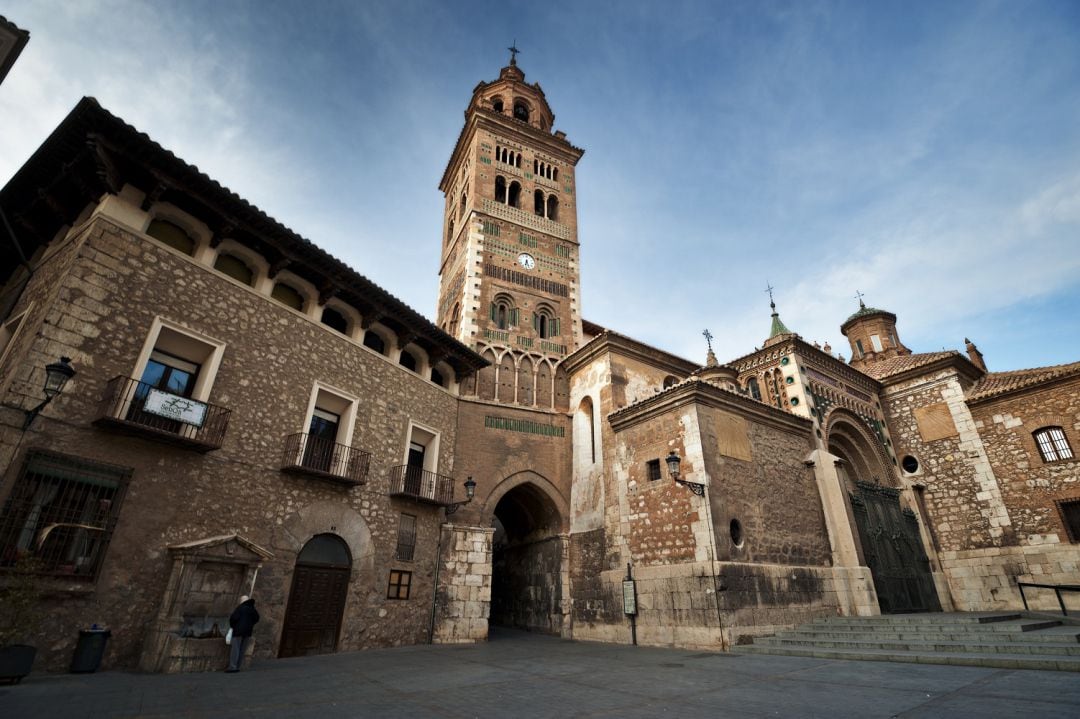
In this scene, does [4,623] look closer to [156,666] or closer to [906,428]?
[156,666]

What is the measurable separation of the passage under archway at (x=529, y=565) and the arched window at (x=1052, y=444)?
15.7 metres

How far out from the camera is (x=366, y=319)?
45.1 ft

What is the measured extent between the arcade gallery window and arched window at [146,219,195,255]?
453cm

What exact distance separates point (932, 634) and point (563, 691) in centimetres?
776

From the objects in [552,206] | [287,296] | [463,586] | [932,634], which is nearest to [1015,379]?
[932,634]

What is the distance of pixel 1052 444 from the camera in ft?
53.3

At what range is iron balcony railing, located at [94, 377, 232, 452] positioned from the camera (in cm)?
847

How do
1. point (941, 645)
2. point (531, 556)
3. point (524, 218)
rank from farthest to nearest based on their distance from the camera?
point (524, 218) < point (531, 556) < point (941, 645)

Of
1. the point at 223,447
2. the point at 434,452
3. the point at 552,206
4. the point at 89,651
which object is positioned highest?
the point at 552,206

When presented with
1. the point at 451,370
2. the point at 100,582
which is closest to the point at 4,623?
the point at 100,582

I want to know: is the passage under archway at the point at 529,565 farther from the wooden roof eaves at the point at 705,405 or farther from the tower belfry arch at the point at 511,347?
the wooden roof eaves at the point at 705,405

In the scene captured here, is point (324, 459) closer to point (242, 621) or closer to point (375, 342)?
point (375, 342)

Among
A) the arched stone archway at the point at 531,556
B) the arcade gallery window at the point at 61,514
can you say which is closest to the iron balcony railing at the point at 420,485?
the arched stone archway at the point at 531,556

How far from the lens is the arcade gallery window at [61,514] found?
741cm
